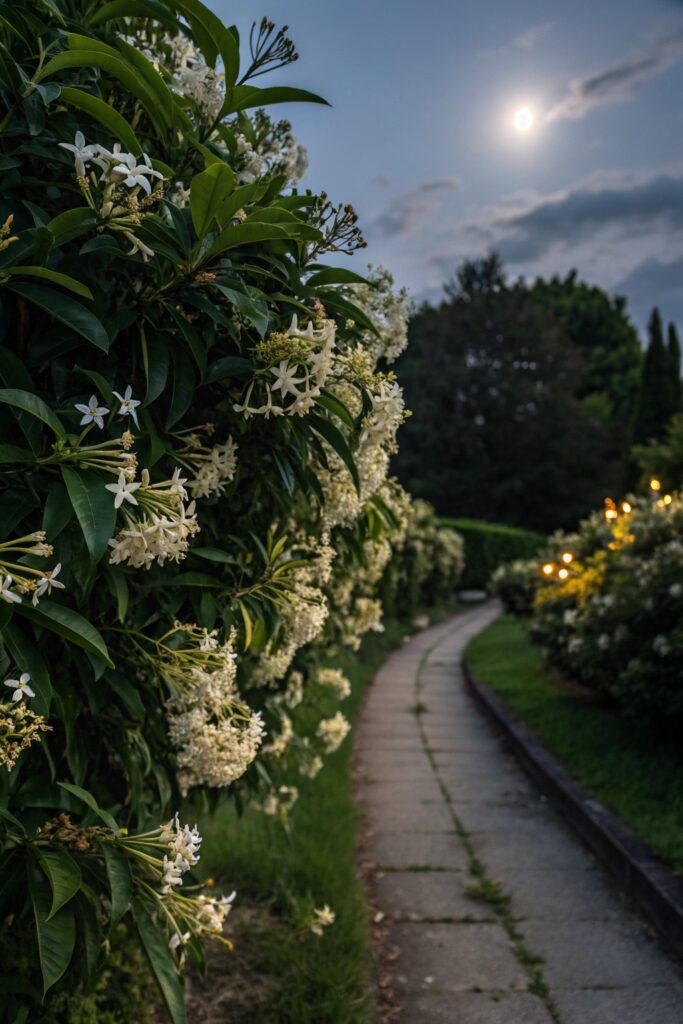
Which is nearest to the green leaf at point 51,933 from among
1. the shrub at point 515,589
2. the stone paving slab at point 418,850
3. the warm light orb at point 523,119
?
the stone paving slab at point 418,850

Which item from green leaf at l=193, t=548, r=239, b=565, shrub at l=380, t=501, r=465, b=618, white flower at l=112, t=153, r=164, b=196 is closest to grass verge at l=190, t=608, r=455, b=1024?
green leaf at l=193, t=548, r=239, b=565

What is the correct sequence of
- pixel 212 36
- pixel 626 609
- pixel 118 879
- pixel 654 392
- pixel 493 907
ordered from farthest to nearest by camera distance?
pixel 654 392 → pixel 626 609 → pixel 493 907 → pixel 212 36 → pixel 118 879

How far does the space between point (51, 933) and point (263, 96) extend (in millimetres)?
1585

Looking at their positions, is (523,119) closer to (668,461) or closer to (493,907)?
(493,907)

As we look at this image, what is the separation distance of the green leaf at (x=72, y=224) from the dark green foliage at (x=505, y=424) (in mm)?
32358

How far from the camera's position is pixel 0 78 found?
1.46m

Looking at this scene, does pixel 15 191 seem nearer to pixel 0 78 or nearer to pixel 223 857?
pixel 0 78

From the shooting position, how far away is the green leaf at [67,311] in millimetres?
1402

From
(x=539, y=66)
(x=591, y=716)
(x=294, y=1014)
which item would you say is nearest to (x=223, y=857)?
(x=294, y=1014)

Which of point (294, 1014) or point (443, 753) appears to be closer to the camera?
point (294, 1014)

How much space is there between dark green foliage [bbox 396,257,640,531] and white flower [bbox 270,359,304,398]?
3216 cm

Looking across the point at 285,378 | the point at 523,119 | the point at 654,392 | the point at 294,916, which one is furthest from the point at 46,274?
the point at 654,392

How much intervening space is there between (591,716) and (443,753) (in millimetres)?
1097

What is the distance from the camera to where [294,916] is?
10.4 ft
